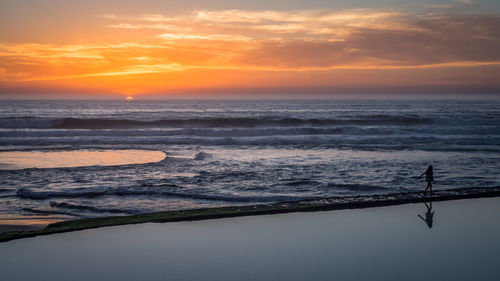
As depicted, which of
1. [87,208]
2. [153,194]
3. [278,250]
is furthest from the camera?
[153,194]

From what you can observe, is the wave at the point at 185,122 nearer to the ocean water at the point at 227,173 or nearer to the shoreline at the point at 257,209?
the ocean water at the point at 227,173

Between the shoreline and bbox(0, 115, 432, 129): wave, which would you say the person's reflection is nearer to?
the shoreline

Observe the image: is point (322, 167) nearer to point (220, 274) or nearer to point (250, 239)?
point (250, 239)

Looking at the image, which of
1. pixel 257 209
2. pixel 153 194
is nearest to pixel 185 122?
pixel 153 194

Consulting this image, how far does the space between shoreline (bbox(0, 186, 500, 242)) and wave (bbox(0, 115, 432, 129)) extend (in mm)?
37050

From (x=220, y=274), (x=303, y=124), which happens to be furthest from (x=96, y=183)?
(x=303, y=124)

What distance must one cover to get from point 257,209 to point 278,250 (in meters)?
2.79

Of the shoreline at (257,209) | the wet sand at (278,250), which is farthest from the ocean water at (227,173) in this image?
the wet sand at (278,250)

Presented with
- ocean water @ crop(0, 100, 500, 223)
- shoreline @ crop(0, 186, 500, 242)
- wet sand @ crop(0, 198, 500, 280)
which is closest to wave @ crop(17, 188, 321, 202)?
ocean water @ crop(0, 100, 500, 223)

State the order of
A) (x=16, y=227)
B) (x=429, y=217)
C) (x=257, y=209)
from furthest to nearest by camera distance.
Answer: (x=257, y=209), (x=429, y=217), (x=16, y=227)

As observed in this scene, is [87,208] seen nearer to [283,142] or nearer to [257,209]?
[257,209]

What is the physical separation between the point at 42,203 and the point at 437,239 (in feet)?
34.1

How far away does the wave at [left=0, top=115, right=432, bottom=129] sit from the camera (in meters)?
46.8

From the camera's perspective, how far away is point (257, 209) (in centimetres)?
1030
